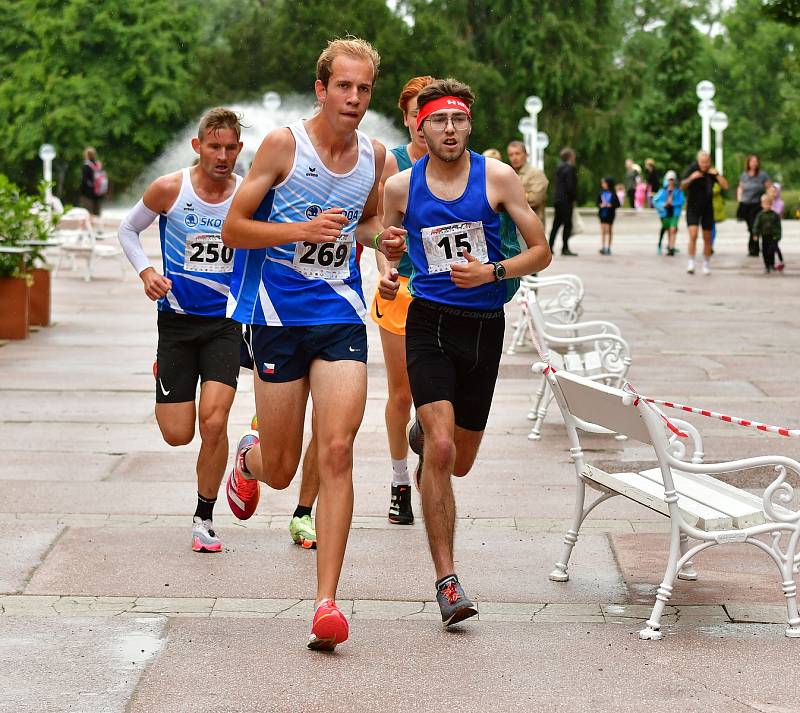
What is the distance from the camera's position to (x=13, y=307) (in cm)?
1476

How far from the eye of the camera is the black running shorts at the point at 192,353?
6832 mm

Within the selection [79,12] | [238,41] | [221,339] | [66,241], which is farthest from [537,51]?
[221,339]

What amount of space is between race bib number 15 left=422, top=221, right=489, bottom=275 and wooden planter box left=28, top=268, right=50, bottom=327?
10562 millimetres

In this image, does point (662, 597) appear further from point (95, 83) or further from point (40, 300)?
point (95, 83)

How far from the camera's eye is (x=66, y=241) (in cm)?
2319

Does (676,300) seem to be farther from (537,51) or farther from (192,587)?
(537,51)

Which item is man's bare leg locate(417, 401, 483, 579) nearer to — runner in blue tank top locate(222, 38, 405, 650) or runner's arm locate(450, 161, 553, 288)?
runner in blue tank top locate(222, 38, 405, 650)

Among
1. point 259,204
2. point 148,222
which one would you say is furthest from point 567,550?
point 148,222

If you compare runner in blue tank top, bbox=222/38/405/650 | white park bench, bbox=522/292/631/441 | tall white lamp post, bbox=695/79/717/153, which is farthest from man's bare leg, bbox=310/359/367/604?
tall white lamp post, bbox=695/79/717/153

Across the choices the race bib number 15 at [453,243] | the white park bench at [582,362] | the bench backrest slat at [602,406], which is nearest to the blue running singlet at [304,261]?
the race bib number 15 at [453,243]

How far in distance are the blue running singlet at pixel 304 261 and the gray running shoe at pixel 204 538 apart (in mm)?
1422

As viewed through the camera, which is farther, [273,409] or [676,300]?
[676,300]

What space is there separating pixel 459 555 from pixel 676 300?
13795 mm

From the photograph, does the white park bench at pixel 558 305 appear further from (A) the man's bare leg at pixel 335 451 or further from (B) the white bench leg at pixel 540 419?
(A) the man's bare leg at pixel 335 451
